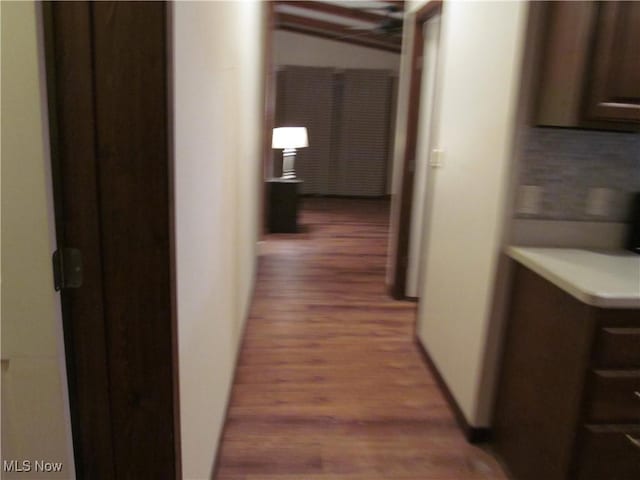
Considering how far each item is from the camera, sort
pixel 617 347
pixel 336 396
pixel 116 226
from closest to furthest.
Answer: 1. pixel 116 226
2. pixel 617 347
3. pixel 336 396

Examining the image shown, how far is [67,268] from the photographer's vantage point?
101 centimetres

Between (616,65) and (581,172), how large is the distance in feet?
1.55

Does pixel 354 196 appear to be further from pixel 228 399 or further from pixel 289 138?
pixel 228 399

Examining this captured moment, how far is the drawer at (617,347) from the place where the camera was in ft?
4.98

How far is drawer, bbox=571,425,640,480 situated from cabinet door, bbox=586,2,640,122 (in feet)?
3.30

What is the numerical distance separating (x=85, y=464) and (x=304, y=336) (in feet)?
6.91

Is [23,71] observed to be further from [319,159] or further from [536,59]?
[319,159]

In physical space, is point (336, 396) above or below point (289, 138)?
below

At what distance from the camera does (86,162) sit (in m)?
0.97

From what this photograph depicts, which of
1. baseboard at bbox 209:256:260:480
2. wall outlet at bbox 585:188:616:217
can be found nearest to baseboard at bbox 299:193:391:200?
baseboard at bbox 209:256:260:480

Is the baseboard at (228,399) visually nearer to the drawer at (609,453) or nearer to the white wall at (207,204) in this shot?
the white wall at (207,204)

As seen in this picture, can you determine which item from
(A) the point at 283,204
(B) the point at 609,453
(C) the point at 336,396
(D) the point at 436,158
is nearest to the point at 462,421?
(C) the point at 336,396

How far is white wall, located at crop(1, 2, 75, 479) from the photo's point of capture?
923 millimetres

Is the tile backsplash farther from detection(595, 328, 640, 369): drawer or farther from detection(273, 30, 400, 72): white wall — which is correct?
detection(273, 30, 400, 72): white wall
